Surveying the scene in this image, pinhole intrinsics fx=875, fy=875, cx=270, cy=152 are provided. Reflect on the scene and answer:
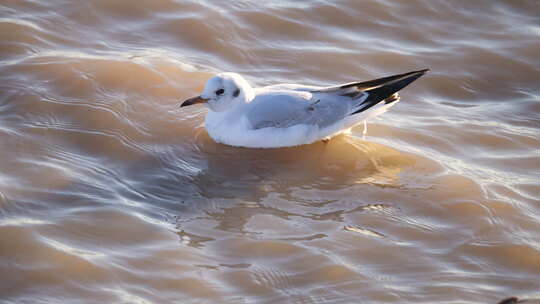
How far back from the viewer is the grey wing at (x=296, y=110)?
6.97 m

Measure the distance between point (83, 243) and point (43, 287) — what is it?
1.57 ft

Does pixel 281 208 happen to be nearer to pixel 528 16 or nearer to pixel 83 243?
pixel 83 243

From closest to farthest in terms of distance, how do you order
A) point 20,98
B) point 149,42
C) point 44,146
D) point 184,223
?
point 184,223 < point 44,146 < point 20,98 < point 149,42

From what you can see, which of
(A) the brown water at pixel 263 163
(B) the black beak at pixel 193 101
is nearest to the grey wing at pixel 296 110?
(A) the brown water at pixel 263 163

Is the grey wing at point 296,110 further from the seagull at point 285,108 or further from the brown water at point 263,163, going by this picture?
the brown water at point 263,163

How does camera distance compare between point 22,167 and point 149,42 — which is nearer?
point 22,167

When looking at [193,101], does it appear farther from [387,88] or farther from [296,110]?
[387,88]

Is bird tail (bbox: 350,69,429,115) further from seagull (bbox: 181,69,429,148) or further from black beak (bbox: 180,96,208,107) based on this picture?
black beak (bbox: 180,96,208,107)

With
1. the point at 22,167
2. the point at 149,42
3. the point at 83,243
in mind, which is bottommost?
the point at 83,243

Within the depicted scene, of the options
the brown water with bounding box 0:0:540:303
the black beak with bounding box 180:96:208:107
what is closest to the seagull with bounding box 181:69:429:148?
the black beak with bounding box 180:96:208:107

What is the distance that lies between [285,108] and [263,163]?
47cm

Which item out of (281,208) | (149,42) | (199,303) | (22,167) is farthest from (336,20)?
(199,303)

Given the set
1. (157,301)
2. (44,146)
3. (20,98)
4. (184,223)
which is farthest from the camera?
(20,98)

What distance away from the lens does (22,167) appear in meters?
6.16
